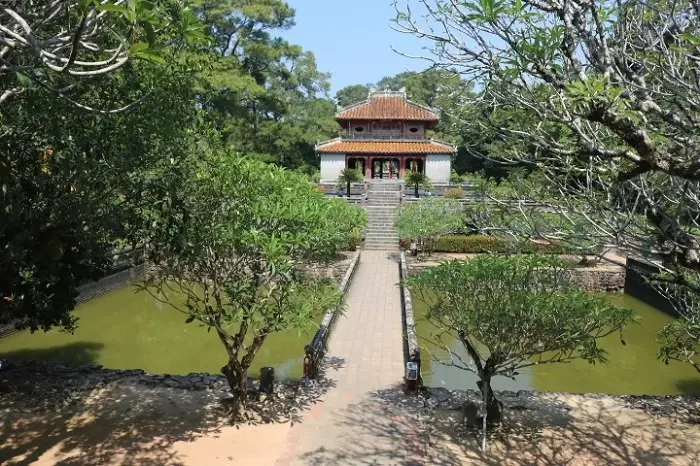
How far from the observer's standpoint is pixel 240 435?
6473 mm

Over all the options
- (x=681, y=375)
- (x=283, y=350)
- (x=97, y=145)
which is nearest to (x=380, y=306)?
(x=283, y=350)

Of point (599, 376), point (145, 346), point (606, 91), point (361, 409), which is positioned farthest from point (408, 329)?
point (606, 91)

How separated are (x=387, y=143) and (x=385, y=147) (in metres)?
0.56

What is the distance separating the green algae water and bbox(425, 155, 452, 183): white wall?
21.3 m

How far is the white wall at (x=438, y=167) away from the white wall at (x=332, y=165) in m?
5.02

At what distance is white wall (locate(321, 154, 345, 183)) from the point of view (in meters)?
32.8

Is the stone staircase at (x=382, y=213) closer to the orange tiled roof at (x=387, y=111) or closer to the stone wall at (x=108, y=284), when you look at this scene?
the orange tiled roof at (x=387, y=111)

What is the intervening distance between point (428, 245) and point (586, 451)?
14.4m

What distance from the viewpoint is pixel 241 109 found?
2664 centimetres

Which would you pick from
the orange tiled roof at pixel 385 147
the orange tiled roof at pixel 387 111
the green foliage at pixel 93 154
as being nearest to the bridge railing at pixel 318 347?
the green foliage at pixel 93 154

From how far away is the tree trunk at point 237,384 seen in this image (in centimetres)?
689

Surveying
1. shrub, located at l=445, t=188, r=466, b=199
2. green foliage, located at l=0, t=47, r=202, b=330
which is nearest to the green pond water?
green foliage, located at l=0, t=47, r=202, b=330

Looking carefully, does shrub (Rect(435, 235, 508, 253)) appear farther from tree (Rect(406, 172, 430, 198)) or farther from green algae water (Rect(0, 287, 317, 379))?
green algae water (Rect(0, 287, 317, 379))

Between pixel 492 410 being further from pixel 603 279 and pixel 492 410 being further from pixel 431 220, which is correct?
pixel 603 279
